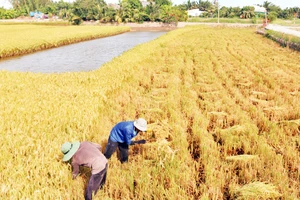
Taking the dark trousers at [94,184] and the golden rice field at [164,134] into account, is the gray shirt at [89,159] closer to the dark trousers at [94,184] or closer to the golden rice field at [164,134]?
the dark trousers at [94,184]

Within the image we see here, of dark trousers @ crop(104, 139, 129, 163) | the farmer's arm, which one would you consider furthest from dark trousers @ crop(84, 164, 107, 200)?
dark trousers @ crop(104, 139, 129, 163)

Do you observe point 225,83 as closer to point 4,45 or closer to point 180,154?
point 180,154

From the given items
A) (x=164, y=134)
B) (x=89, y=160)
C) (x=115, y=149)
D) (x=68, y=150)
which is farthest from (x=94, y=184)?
(x=164, y=134)

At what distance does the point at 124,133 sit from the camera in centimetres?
348

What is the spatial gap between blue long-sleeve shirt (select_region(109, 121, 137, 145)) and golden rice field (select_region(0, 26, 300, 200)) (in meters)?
0.34

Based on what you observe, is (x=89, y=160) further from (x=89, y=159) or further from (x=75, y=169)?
(x=75, y=169)

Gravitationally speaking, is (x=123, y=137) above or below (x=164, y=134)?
above

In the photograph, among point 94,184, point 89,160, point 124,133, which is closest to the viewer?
point 94,184

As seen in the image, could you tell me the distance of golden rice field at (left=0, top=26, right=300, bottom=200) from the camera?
9.87ft

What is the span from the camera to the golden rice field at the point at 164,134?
3.01 metres

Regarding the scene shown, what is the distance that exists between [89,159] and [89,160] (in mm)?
12

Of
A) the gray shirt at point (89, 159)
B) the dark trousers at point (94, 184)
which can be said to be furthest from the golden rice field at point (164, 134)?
the gray shirt at point (89, 159)

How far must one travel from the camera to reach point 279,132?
4.39 metres

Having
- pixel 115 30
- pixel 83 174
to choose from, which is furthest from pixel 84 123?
pixel 115 30
